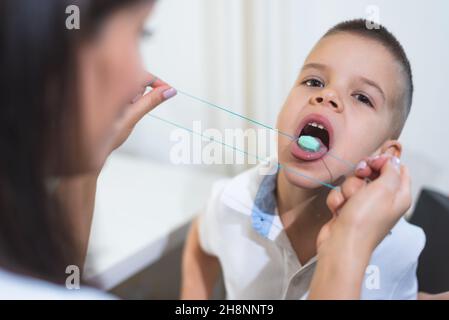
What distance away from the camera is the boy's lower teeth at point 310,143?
0.41 metres

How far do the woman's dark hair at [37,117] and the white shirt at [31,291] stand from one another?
49 mm

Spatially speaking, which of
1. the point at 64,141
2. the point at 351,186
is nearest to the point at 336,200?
the point at 351,186

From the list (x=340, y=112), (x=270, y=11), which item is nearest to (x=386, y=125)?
(x=340, y=112)

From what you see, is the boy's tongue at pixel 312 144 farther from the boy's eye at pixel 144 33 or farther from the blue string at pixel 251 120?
the boy's eye at pixel 144 33

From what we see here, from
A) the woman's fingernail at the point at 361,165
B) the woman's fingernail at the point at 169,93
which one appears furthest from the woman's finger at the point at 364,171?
the woman's fingernail at the point at 169,93

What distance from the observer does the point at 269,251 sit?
521mm

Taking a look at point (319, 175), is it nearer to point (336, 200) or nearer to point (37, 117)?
point (336, 200)

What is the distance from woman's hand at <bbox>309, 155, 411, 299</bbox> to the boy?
0.05 meters

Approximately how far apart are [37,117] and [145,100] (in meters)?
0.16

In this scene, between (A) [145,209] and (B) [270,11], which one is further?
(A) [145,209]

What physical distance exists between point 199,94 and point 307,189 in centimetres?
19

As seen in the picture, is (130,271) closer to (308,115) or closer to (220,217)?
(220,217)

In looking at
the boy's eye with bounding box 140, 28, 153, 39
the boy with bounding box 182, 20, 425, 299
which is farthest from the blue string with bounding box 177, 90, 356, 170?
the boy's eye with bounding box 140, 28, 153, 39
